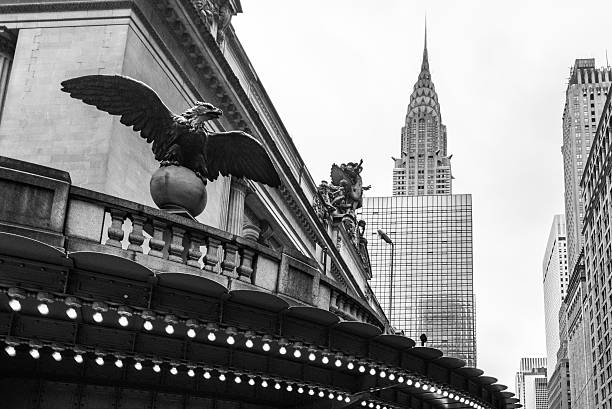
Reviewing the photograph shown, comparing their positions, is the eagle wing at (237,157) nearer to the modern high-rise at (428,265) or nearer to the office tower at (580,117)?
the modern high-rise at (428,265)

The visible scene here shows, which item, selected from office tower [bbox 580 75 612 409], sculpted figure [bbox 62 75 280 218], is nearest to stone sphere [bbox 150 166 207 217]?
sculpted figure [bbox 62 75 280 218]

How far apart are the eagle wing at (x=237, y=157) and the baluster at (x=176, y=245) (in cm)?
331

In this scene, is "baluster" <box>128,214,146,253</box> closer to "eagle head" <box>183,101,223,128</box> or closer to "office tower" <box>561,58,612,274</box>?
"eagle head" <box>183,101,223,128</box>

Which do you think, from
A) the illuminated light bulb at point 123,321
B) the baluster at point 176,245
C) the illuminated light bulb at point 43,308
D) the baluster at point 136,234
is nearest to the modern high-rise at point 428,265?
the baluster at point 176,245

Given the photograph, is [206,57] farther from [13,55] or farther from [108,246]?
A: [108,246]

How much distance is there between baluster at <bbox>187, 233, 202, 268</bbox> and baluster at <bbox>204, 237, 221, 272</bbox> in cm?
15

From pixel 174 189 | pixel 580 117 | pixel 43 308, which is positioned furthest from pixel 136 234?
pixel 580 117

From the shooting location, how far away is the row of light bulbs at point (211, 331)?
39.5 feet

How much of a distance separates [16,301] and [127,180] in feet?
42.4

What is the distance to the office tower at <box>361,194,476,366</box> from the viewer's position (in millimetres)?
168750

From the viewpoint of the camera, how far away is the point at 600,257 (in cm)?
10725

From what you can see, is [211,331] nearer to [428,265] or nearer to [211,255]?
[211,255]

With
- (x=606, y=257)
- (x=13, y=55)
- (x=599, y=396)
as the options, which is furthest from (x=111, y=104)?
(x=599, y=396)

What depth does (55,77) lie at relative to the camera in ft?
83.1
